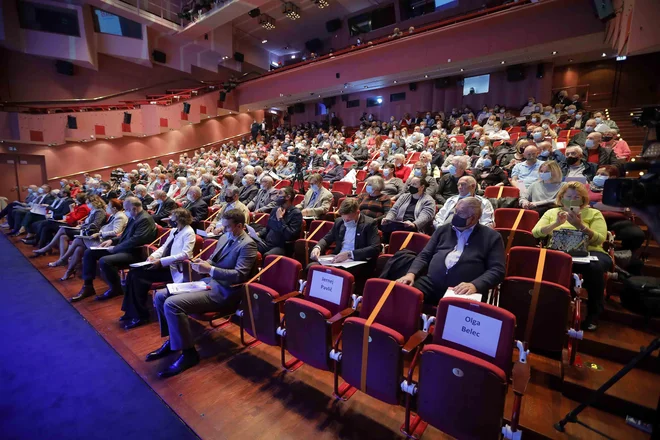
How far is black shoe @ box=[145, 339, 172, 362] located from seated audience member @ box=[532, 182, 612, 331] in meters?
2.62

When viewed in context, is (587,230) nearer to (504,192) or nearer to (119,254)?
(504,192)

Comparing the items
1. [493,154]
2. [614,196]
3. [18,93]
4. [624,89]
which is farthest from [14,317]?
[624,89]

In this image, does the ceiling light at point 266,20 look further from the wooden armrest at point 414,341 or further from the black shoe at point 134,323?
the wooden armrest at point 414,341

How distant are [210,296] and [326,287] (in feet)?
2.71

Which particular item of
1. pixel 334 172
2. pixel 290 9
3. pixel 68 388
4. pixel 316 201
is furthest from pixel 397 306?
pixel 290 9

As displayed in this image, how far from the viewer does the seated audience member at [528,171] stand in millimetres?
3365

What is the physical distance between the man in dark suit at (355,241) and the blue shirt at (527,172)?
2092 millimetres

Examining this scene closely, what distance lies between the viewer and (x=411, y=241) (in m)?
2.30

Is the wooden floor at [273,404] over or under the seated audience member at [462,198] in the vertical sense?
under

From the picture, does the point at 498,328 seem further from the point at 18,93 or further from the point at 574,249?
the point at 18,93

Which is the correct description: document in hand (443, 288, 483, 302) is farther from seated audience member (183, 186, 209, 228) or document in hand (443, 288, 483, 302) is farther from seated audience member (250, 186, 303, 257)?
seated audience member (183, 186, 209, 228)

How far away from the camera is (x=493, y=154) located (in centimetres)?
457

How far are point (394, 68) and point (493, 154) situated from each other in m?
5.52

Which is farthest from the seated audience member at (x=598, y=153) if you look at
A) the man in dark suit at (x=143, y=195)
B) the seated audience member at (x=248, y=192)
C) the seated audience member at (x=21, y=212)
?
the seated audience member at (x=21, y=212)
